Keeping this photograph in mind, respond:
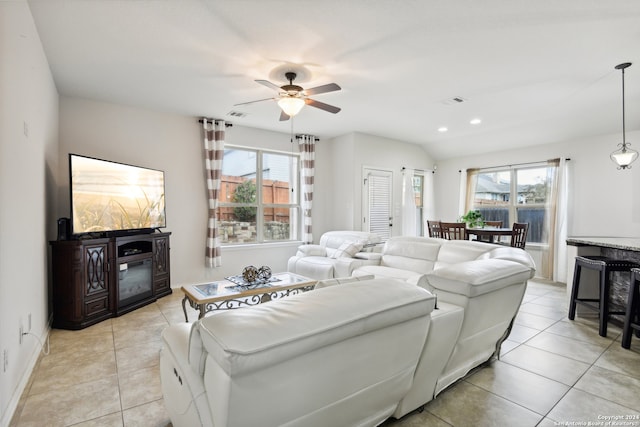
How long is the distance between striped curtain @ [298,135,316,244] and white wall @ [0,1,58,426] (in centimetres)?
364

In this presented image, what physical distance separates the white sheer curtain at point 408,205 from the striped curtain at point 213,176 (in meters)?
3.70

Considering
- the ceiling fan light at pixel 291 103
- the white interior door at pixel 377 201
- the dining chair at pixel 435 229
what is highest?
the ceiling fan light at pixel 291 103

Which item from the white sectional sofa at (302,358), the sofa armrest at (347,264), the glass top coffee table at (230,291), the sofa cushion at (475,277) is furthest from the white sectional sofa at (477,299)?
the sofa armrest at (347,264)

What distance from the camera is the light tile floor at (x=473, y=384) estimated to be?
178 cm

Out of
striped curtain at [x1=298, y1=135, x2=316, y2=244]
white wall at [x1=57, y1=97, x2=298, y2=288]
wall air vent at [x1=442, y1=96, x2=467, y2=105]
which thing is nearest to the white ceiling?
wall air vent at [x1=442, y1=96, x2=467, y2=105]

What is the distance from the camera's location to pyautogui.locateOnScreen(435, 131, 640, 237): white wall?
188 inches

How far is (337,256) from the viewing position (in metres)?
4.55

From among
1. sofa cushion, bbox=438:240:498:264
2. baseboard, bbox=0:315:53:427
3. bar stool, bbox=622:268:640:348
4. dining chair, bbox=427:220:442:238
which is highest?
dining chair, bbox=427:220:442:238

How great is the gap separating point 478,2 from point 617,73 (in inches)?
88.2

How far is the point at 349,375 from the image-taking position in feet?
3.98

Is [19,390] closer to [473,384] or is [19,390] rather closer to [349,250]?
[473,384]

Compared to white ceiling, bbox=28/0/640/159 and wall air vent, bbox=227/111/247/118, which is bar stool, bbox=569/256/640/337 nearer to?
white ceiling, bbox=28/0/640/159

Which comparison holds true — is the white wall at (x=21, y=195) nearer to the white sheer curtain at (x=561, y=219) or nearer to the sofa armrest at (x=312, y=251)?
the sofa armrest at (x=312, y=251)

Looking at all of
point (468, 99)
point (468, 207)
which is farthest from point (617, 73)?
point (468, 207)
